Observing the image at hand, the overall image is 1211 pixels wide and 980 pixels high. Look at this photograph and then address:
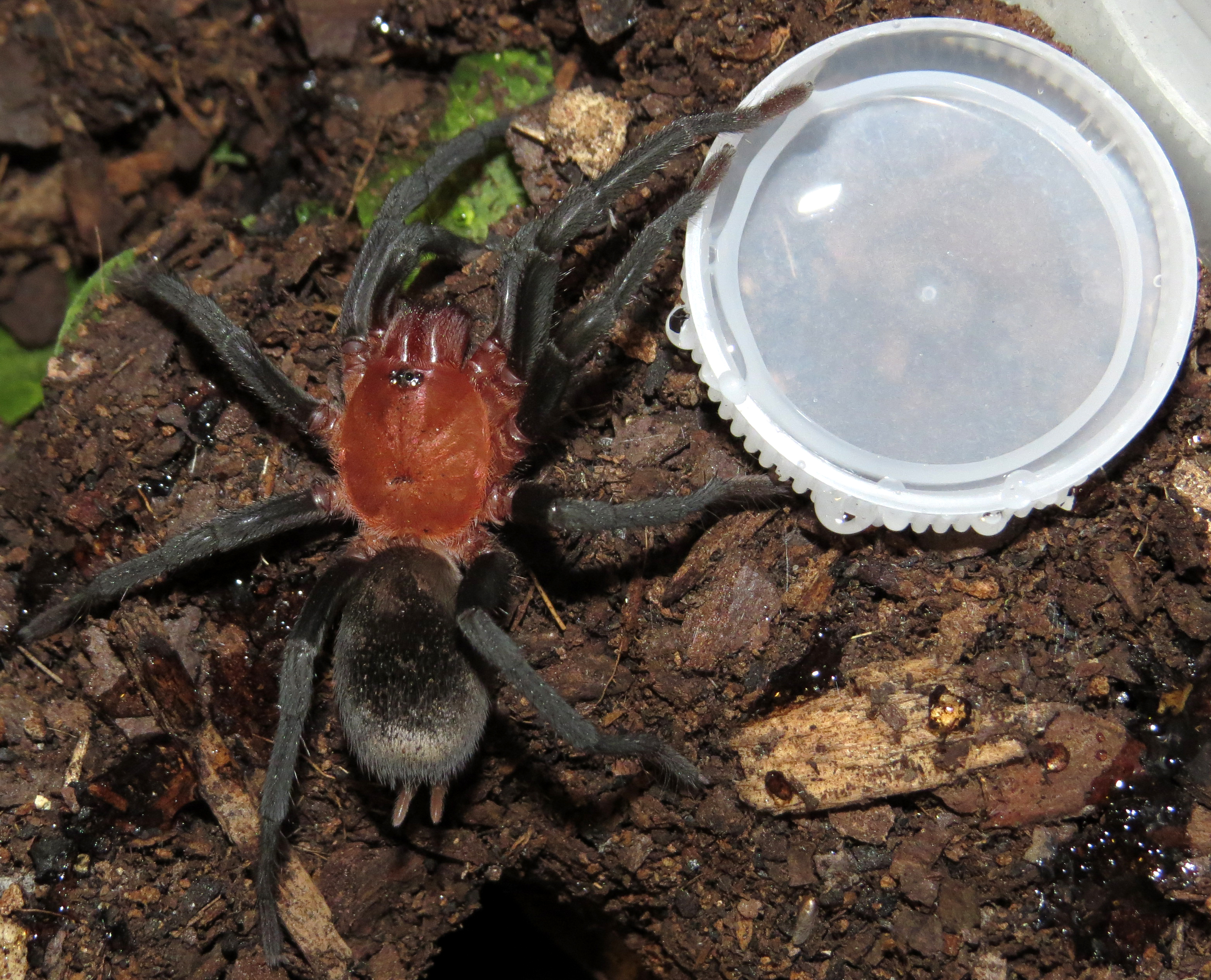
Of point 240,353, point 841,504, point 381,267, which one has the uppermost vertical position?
point 381,267

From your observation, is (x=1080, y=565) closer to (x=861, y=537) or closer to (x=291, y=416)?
(x=861, y=537)

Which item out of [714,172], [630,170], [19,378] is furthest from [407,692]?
[19,378]

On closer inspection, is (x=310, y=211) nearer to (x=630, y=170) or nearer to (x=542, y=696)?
(x=630, y=170)

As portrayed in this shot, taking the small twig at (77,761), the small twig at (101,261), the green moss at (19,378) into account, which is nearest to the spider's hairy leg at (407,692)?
the small twig at (77,761)

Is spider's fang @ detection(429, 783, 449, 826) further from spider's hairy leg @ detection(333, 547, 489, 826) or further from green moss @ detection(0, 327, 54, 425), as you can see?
green moss @ detection(0, 327, 54, 425)

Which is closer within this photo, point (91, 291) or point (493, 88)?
point (91, 291)

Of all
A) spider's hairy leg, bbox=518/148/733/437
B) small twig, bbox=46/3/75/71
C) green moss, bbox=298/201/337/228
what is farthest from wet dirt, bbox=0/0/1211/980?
small twig, bbox=46/3/75/71

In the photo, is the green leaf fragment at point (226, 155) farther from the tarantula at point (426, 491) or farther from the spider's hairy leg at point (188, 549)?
the spider's hairy leg at point (188, 549)
